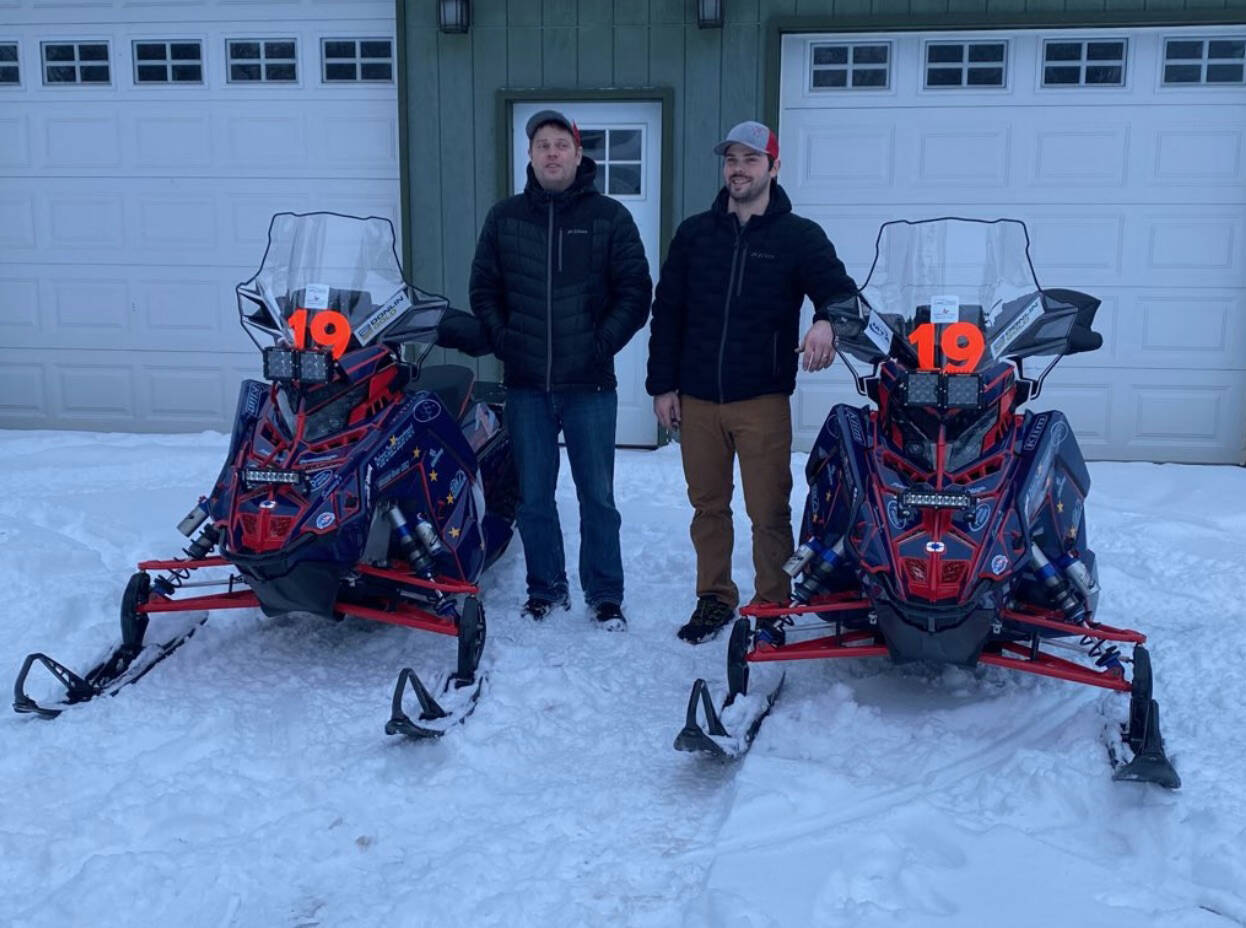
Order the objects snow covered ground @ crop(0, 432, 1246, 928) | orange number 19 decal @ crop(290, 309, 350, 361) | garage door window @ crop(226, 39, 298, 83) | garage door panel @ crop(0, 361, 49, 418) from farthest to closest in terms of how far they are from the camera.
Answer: garage door panel @ crop(0, 361, 49, 418) → garage door window @ crop(226, 39, 298, 83) → orange number 19 decal @ crop(290, 309, 350, 361) → snow covered ground @ crop(0, 432, 1246, 928)

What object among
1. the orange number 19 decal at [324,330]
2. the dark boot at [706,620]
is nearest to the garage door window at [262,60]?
the orange number 19 decal at [324,330]

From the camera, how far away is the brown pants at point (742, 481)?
4.01 meters

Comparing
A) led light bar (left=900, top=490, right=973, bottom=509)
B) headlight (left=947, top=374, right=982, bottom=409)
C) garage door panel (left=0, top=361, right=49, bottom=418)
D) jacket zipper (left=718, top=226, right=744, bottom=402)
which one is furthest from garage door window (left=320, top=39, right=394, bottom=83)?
led light bar (left=900, top=490, right=973, bottom=509)

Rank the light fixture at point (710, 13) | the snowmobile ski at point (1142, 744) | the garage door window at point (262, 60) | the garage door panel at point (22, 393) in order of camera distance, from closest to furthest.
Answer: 1. the snowmobile ski at point (1142, 744)
2. the light fixture at point (710, 13)
3. the garage door window at point (262, 60)
4. the garage door panel at point (22, 393)

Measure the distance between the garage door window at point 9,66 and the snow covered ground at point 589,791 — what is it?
177 inches

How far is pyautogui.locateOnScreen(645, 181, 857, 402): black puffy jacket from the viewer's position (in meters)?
3.87

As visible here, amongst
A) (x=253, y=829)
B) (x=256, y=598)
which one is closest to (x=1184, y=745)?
(x=253, y=829)

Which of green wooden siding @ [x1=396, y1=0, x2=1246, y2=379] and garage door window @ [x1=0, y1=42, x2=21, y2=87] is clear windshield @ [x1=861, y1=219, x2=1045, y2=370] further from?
garage door window @ [x1=0, y1=42, x2=21, y2=87]

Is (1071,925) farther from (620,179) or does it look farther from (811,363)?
(620,179)

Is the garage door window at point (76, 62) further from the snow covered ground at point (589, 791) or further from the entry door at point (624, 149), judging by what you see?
the snow covered ground at point (589, 791)

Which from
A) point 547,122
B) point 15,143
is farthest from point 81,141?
point 547,122

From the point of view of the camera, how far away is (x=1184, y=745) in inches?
123

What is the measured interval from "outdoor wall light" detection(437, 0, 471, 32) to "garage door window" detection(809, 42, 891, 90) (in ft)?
6.85

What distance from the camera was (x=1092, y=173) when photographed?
22.3 feet
